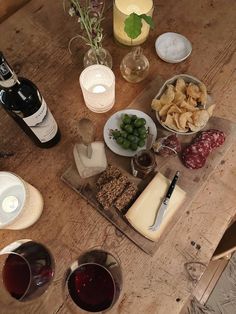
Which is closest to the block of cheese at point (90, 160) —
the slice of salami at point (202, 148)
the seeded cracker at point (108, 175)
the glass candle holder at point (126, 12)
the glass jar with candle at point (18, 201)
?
the seeded cracker at point (108, 175)

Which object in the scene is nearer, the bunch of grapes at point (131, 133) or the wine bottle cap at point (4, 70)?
the wine bottle cap at point (4, 70)

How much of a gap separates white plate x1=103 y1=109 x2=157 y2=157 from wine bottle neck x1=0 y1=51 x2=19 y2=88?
283 millimetres

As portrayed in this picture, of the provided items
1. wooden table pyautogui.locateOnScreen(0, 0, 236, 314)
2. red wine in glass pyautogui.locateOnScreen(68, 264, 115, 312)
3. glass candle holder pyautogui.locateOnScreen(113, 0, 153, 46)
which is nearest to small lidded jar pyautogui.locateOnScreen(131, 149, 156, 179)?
wooden table pyautogui.locateOnScreen(0, 0, 236, 314)

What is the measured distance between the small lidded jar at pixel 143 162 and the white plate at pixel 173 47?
0.33 m

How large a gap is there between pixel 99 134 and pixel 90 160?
0.35 ft

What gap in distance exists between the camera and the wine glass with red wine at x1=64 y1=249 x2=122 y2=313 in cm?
53

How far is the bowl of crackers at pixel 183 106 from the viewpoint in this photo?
0.74m

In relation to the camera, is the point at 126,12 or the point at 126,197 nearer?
the point at 126,197

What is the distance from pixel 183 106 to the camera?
2.46 ft

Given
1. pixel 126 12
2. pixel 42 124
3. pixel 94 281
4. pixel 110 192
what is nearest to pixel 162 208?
pixel 110 192

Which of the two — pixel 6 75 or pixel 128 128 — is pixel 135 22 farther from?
pixel 6 75

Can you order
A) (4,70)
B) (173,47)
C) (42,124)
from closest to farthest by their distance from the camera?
(4,70) → (42,124) → (173,47)

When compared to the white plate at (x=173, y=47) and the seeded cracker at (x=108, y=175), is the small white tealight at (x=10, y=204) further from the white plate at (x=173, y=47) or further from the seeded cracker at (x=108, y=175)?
the white plate at (x=173, y=47)

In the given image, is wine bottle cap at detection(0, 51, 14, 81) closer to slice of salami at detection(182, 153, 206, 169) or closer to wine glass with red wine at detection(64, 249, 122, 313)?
wine glass with red wine at detection(64, 249, 122, 313)
